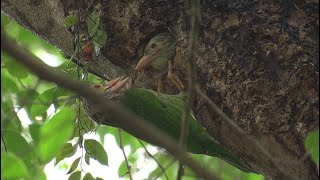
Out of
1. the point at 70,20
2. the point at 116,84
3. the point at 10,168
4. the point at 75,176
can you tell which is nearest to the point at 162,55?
the point at 116,84

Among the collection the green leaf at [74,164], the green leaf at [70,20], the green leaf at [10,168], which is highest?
the green leaf at [70,20]

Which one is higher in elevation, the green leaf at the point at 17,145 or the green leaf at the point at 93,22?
the green leaf at the point at 93,22

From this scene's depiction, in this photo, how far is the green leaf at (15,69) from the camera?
2.25 meters

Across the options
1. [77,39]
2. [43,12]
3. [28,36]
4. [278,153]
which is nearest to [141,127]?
[278,153]

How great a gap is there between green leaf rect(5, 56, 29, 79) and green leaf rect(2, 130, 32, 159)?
0.77ft

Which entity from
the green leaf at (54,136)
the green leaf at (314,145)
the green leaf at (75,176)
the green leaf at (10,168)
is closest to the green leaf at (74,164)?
the green leaf at (75,176)

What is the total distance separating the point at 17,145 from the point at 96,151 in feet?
1.67

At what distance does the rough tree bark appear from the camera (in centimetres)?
209

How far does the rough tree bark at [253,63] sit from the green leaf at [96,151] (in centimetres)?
42

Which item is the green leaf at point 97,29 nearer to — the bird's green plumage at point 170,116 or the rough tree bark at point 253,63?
the rough tree bark at point 253,63

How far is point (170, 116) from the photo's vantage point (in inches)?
97.4

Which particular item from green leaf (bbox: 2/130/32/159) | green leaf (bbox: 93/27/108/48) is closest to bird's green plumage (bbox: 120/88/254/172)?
green leaf (bbox: 93/27/108/48)

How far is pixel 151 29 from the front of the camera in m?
2.57

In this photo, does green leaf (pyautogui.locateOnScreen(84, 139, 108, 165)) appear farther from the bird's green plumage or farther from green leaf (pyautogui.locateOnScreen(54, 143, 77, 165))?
the bird's green plumage
